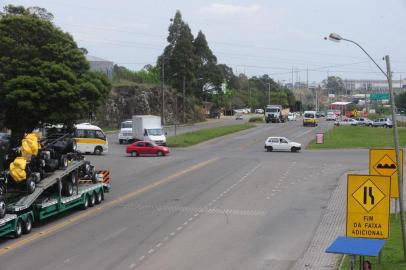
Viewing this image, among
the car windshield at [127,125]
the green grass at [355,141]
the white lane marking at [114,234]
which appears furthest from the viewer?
the car windshield at [127,125]

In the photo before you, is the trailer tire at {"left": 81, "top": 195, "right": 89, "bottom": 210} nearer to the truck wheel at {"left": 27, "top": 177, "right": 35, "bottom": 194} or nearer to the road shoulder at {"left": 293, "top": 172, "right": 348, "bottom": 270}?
the truck wheel at {"left": 27, "top": 177, "right": 35, "bottom": 194}

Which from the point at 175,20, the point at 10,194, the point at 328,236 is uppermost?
the point at 175,20

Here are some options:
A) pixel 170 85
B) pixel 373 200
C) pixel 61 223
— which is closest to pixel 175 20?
pixel 170 85

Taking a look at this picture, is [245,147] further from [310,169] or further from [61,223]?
[61,223]

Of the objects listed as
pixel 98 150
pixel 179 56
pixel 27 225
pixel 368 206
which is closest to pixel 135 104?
pixel 179 56

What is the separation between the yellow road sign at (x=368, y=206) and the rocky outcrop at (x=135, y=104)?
79.1 meters

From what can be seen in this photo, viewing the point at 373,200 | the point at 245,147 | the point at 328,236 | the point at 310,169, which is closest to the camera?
the point at 373,200

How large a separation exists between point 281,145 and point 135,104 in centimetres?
4778

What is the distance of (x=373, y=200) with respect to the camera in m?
15.5

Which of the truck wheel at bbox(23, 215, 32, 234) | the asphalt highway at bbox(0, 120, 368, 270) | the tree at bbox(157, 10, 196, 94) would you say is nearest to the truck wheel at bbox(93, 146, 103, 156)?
the asphalt highway at bbox(0, 120, 368, 270)

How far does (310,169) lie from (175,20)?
246ft

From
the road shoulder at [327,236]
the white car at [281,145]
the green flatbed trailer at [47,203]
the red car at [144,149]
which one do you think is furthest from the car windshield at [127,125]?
the green flatbed trailer at [47,203]

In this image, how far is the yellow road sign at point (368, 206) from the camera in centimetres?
1538

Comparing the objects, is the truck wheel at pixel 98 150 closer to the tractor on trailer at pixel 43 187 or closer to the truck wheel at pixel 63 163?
the tractor on trailer at pixel 43 187
